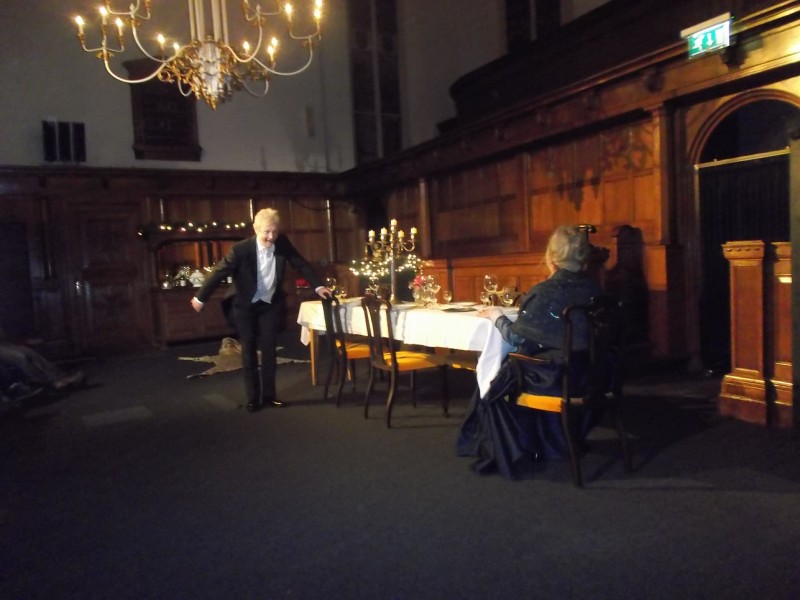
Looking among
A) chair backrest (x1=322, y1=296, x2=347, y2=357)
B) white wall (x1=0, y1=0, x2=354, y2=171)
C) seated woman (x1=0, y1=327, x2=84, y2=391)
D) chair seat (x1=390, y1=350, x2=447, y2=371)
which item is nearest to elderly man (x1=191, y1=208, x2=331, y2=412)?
chair backrest (x1=322, y1=296, x2=347, y2=357)

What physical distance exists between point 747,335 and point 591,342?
61.5 inches

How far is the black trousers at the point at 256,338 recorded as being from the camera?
4605 millimetres

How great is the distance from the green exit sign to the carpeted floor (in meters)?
2.82

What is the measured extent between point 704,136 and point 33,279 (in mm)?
8800

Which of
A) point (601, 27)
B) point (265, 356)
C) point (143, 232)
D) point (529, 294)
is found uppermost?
point (601, 27)

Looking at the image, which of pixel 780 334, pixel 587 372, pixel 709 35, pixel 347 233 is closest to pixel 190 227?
pixel 347 233

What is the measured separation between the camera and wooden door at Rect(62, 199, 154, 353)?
9070 mm

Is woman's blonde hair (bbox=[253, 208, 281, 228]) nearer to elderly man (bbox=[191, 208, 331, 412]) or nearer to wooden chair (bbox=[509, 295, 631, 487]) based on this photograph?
elderly man (bbox=[191, 208, 331, 412])

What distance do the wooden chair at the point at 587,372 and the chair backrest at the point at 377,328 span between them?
1.11m

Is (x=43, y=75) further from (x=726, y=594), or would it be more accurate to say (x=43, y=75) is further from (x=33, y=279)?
(x=726, y=594)

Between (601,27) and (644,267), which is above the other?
(601,27)

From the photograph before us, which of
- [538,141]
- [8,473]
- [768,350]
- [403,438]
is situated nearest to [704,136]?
[538,141]

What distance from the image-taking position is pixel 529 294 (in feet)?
10.00

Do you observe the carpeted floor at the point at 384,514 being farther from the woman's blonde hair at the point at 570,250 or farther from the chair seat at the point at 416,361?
the woman's blonde hair at the point at 570,250
